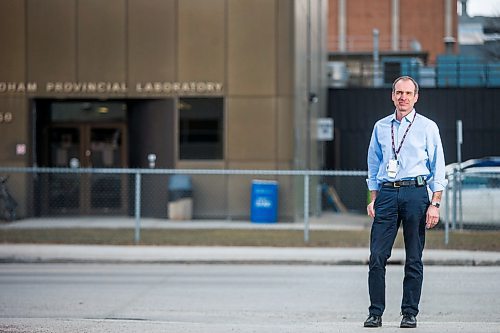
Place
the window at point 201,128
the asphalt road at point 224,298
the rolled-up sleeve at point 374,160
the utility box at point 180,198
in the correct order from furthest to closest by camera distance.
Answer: the window at point 201,128
the utility box at point 180,198
the asphalt road at point 224,298
the rolled-up sleeve at point 374,160

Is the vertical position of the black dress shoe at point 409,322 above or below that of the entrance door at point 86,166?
below

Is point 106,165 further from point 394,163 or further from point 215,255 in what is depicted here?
point 394,163

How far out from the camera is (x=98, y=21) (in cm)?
2244

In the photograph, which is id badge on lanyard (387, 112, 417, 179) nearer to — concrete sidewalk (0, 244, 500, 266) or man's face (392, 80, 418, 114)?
man's face (392, 80, 418, 114)

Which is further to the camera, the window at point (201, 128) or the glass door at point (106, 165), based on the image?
the glass door at point (106, 165)

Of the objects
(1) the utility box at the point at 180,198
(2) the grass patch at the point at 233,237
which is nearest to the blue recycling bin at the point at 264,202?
(1) the utility box at the point at 180,198

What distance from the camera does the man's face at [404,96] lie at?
7.02 m

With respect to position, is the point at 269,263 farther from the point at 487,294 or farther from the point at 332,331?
the point at 332,331

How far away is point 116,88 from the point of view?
73.6 ft

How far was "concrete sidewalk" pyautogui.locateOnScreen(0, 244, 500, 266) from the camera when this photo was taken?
15.0 metres

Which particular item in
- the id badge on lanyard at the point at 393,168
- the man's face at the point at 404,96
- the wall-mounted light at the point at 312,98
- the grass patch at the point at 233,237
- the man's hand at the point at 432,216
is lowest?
the grass patch at the point at 233,237

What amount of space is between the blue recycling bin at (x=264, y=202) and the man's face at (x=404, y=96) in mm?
14901

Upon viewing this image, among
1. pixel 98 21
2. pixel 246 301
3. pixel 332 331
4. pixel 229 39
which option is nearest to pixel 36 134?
pixel 98 21

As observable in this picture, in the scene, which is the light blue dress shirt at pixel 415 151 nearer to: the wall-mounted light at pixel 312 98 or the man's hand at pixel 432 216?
the man's hand at pixel 432 216
